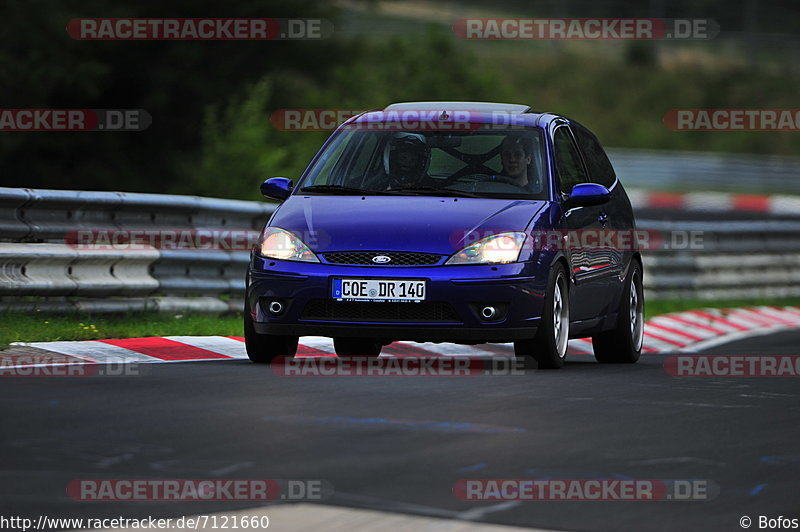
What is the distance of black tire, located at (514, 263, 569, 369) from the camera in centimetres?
1027

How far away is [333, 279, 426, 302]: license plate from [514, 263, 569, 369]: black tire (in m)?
0.82

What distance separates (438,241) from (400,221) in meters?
0.31

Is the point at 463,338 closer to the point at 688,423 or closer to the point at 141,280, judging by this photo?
the point at 688,423

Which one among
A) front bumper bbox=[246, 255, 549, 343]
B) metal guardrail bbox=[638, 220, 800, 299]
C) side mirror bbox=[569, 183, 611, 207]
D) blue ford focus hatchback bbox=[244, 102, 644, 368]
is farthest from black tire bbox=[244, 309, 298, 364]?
metal guardrail bbox=[638, 220, 800, 299]

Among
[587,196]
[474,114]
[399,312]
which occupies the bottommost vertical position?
[399,312]

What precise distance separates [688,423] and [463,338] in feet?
7.12

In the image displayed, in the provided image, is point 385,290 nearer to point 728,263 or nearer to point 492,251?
point 492,251

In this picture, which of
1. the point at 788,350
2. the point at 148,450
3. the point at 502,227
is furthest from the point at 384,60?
the point at 148,450

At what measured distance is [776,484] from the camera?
6.52 m

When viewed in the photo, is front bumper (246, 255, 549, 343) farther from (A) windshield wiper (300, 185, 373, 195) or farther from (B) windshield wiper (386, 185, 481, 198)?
(A) windshield wiper (300, 185, 373, 195)

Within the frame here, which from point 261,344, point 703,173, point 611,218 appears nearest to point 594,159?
point 611,218

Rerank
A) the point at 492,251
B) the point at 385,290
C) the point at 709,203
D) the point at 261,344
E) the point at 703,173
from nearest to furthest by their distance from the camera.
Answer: the point at 385,290 → the point at 492,251 → the point at 261,344 → the point at 709,203 → the point at 703,173

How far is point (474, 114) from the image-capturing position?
1146 centimetres

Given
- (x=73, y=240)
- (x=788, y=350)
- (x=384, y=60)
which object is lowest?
(x=788, y=350)
